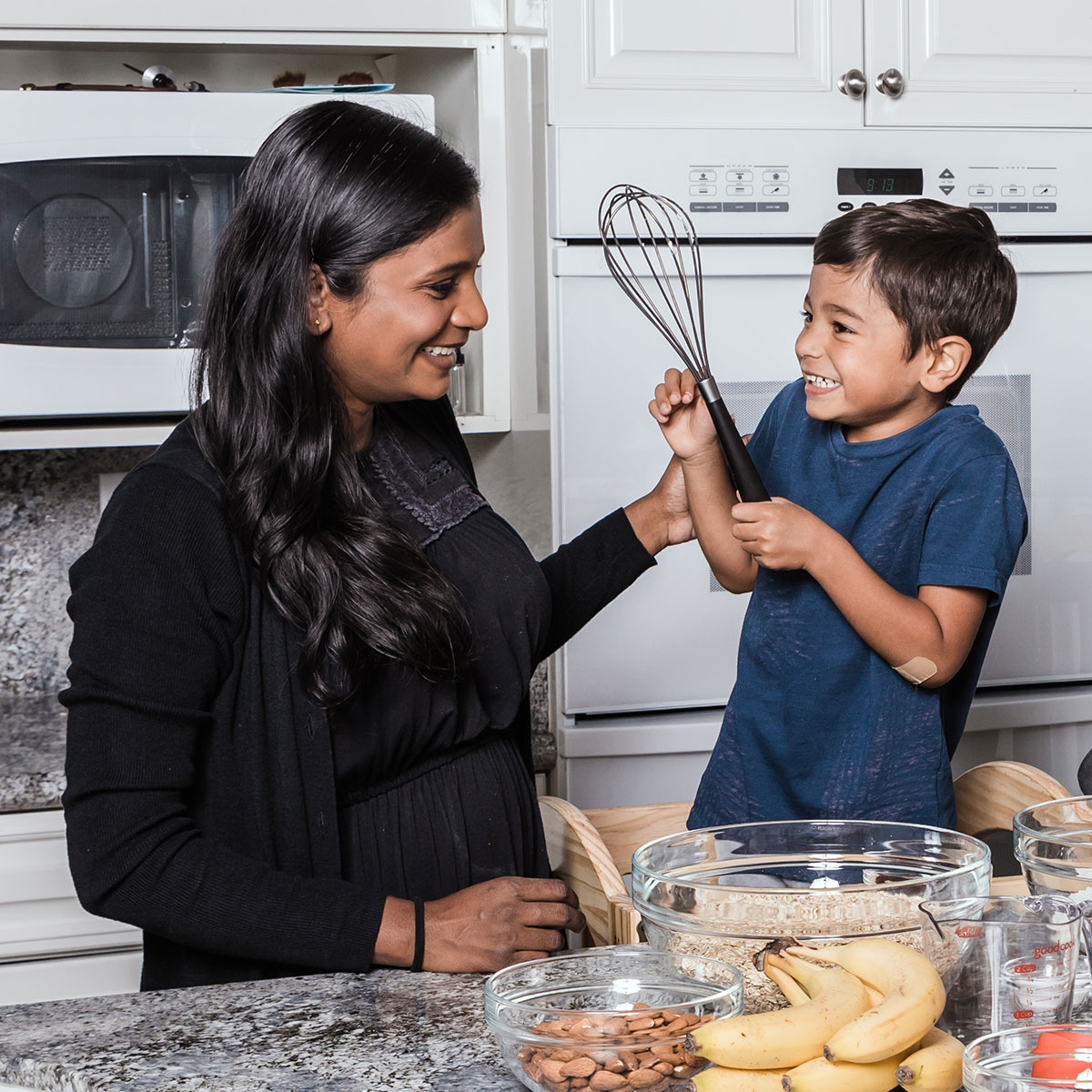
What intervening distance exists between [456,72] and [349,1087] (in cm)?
151

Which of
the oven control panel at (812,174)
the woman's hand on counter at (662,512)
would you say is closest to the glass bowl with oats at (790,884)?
the woman's hand on counter at (662,512)

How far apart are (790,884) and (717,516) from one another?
57cm

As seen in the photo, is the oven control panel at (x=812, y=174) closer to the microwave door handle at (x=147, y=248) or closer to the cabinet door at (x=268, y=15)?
the cabinet door at (x=268, y=15)

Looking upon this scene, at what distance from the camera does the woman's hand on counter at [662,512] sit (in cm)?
138

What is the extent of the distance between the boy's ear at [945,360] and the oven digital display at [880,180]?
68 cm

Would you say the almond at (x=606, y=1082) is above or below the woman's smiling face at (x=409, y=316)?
below

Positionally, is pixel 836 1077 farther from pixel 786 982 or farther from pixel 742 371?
pixel 742 371

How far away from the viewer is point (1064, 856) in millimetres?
734

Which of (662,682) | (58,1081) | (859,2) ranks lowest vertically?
(58,1081)

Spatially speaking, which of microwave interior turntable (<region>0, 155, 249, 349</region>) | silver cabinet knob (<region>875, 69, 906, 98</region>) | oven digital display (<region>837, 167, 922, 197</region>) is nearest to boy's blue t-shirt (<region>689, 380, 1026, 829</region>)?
oven digital display (<region>837, 167, 922, 197</region>)

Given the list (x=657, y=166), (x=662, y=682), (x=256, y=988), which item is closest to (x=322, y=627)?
(x=256, y=988)

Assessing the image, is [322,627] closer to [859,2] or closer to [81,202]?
[81,202]

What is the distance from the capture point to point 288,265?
1032mm

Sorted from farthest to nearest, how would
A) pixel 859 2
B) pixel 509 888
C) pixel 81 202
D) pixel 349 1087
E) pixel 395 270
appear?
pixel 859 2 → pixel 81 202 → pixel 395 270 → pixel 509 888 → pixel 349 1087
